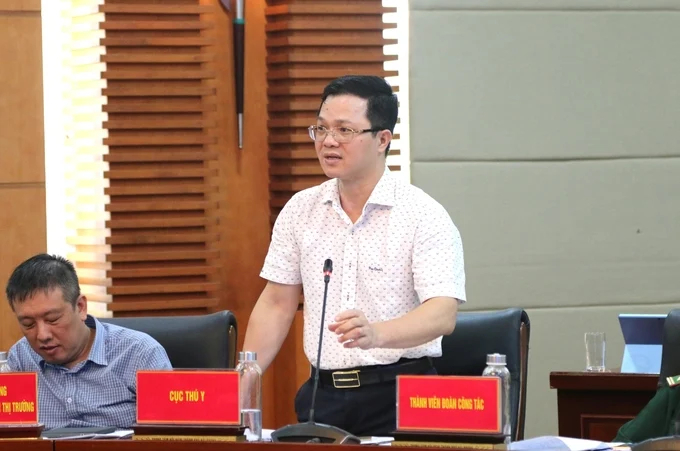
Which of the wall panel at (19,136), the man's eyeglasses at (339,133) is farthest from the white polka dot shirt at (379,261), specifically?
the wall panel at (19,136)

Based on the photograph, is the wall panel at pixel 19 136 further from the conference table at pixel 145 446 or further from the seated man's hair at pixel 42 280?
the conference table at pixel 145 446

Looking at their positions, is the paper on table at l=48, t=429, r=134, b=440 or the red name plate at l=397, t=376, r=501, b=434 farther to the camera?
→ the paper on table at l=48, t=429, r=134, b=440

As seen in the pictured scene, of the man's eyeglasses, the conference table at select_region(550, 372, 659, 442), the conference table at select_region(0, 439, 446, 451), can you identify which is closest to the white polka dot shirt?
the man's eyeglasses

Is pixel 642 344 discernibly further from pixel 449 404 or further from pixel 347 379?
pixel 449 404

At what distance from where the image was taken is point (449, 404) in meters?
2.16

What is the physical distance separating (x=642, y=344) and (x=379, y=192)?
1.32 m

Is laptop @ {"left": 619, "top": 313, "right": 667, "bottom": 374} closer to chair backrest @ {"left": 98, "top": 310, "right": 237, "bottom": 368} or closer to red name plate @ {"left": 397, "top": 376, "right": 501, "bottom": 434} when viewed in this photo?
chair backrest @ {"left": 98, "top": 310, "right": 237, "bottom": 368}

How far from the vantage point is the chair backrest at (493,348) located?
10.3 ft

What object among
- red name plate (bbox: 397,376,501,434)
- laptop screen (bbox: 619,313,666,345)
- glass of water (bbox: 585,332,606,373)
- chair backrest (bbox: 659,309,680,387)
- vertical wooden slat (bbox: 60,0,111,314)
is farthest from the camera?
vertical wooden slat (bbox: 60,0,111,314)

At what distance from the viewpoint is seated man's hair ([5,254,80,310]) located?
2.87 m

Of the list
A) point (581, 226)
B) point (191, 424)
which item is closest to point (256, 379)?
point (191, 424)

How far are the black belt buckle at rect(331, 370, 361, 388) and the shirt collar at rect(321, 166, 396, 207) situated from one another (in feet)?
1.48

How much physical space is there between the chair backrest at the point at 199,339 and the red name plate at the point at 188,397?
715mm

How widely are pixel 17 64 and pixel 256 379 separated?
2.38 m
